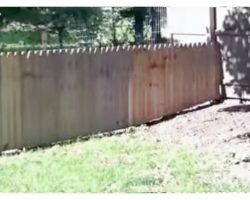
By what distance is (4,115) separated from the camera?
6320 mm

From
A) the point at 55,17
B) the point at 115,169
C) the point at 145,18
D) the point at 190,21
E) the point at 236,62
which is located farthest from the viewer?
the point at 145,18

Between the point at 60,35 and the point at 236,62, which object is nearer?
the point at 236,62

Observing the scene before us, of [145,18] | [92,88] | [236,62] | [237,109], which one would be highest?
[145,18]

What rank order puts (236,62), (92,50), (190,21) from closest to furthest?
(92,50) < (236,62) < (190,21)

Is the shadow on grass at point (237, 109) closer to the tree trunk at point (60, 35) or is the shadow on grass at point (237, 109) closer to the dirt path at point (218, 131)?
the dirt path at point (218, 131)

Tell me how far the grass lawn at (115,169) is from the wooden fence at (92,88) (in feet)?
1.15

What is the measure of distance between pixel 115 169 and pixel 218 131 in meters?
2.23

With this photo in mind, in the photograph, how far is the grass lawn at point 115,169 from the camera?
461 cm

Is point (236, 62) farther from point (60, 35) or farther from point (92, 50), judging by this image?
point (60, 35)

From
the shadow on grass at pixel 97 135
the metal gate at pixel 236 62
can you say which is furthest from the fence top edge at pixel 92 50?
the shadow on grass at pixel 97 135

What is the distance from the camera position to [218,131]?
712cm

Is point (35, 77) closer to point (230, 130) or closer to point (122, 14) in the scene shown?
point (230, 130)

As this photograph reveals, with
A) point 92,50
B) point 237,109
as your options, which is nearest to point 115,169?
point 92,50
